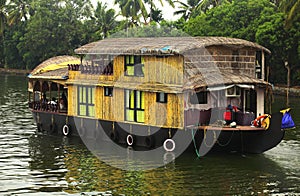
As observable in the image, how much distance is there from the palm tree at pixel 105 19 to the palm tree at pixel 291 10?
1064 inches

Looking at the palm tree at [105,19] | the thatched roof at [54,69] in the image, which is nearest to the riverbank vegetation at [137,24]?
the palm tree at [105,19]

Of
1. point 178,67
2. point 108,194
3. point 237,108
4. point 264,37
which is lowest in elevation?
point 108,194

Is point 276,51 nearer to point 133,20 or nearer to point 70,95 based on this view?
point 133,20

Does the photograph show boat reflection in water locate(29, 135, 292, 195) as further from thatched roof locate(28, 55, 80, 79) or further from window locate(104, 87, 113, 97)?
thatched roof locate(28, 55, 80, 79)

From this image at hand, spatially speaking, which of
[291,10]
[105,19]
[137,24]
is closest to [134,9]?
[137,24]

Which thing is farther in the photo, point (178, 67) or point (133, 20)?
point (133, 20)

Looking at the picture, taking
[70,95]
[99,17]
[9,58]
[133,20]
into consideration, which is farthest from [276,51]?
[9,58]

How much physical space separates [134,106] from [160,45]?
262 centimetres

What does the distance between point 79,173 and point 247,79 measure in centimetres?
703

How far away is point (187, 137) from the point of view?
22.5 metres

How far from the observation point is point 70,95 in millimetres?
27219

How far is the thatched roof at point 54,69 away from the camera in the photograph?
92.3ft

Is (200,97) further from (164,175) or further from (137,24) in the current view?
(137,24)

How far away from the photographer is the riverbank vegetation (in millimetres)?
45625
